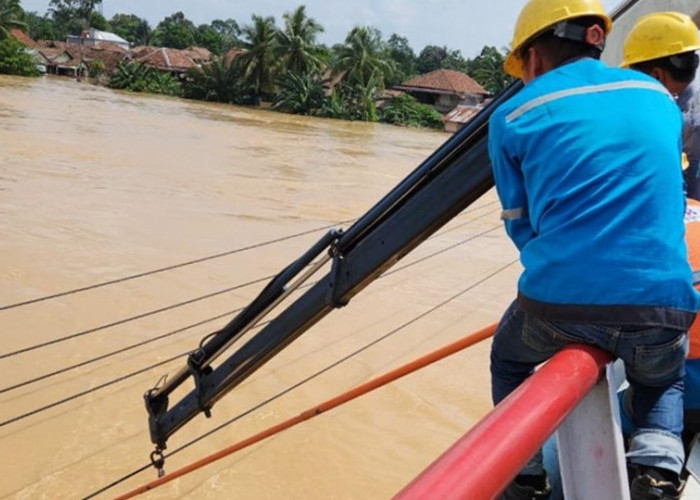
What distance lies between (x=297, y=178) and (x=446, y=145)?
52.6ft

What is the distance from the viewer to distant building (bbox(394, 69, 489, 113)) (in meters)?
45.1

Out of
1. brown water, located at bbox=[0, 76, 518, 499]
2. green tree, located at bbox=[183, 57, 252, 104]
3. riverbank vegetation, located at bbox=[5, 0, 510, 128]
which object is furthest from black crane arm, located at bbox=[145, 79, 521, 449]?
green tree, located at bbox=[183, 57, 252, 104]

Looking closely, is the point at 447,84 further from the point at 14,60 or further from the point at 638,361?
the point at 638,361

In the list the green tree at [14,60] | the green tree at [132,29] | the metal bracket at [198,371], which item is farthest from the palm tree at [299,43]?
the green tree at [132,29]

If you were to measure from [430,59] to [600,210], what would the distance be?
7869 cm

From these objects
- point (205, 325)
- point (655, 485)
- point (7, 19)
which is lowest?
point (205, 325)

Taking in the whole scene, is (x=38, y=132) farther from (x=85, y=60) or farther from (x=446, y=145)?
(x=85, y=60)

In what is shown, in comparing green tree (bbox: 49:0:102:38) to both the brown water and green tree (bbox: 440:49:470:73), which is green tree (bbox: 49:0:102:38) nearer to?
green tree (bbox: 440:49:470:73)

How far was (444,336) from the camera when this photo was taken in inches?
289

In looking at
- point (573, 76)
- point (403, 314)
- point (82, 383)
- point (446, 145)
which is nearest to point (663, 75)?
point (446, 145)

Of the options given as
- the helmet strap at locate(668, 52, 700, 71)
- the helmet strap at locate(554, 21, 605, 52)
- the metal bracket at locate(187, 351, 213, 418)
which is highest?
A: the helmet strap at locate(668, 52, 700, 71)

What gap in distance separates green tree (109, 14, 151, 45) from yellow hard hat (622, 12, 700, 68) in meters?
89.8

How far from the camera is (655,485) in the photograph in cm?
139

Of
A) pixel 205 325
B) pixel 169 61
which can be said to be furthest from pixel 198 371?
pixel 169 61
